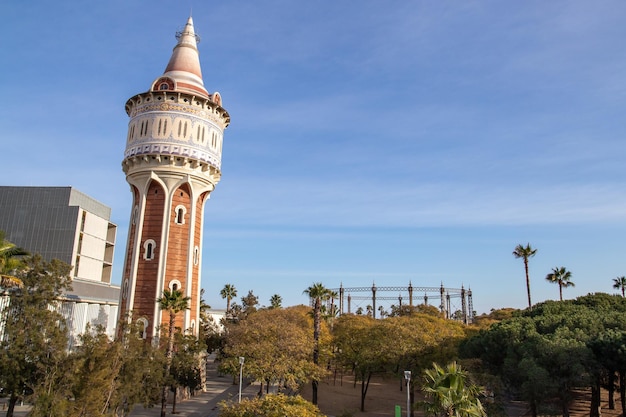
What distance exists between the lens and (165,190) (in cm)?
3909

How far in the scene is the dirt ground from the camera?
3734 centimetres

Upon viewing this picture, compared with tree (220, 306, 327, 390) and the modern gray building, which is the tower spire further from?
the modern gray building

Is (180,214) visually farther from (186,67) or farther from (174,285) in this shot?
(186,67)

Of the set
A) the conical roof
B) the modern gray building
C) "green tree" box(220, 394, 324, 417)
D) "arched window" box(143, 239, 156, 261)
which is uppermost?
the conical roof

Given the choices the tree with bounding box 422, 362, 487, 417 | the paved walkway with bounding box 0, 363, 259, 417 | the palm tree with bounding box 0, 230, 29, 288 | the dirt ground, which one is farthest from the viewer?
the dirt ground

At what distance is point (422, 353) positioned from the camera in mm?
39344

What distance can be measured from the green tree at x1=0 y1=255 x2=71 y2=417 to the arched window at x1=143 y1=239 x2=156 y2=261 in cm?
1414

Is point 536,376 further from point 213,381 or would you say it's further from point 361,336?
point 213,381

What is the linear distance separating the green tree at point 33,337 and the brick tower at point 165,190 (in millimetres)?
13629

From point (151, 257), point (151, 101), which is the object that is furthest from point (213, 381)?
point (151, 101)

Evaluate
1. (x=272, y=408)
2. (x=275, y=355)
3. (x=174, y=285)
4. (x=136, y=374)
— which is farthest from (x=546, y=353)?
(x=174, y=285)

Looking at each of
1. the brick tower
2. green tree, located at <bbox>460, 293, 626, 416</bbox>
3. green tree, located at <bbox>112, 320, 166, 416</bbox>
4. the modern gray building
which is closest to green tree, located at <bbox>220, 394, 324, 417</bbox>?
green tree, located at <bbox>112, 320, 166, 416</bbox>

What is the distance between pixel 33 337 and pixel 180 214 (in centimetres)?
1825

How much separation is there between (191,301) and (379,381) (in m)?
26.5
